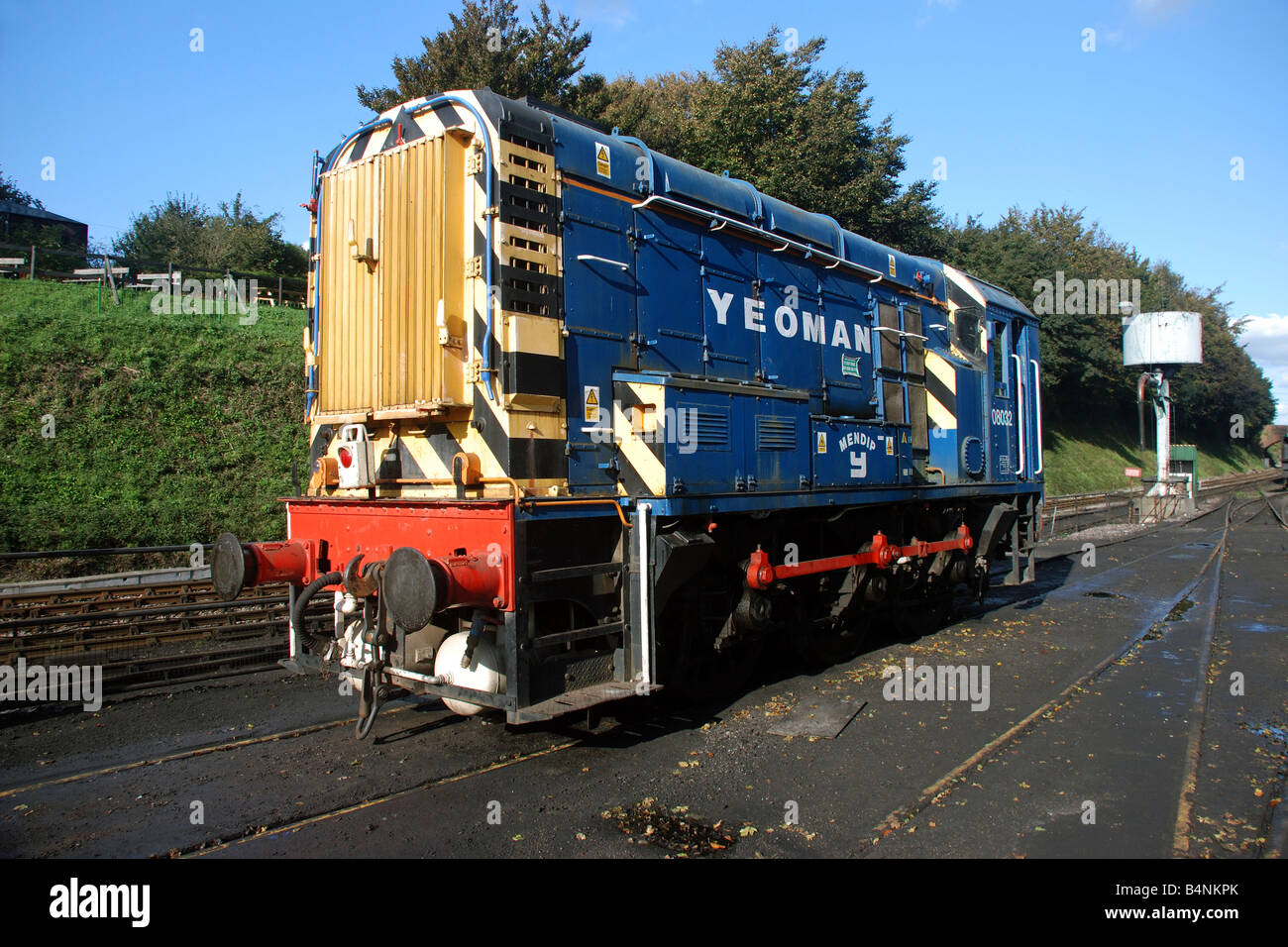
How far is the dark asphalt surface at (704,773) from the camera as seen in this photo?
13.7 ft

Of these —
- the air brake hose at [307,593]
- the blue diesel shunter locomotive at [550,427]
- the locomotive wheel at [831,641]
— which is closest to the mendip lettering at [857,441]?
the blue diesel shunter locomotive at [550,427]

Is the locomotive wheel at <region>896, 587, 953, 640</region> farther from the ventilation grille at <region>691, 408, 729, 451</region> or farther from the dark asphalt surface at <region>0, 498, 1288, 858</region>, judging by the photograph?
the ventilation grille at <region>691, 408, 729, 451</region>

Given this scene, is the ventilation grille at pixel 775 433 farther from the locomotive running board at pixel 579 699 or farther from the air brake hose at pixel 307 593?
the air brake hose at pixel 307 593

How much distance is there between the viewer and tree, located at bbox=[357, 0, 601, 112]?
82.9ft

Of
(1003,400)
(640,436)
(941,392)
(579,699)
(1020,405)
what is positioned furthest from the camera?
(1020,405)

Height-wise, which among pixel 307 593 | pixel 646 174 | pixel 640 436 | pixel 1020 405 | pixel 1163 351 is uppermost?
pixel 1163 351

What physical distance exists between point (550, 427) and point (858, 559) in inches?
153

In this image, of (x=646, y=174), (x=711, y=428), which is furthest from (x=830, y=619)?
(x=646, y=174)

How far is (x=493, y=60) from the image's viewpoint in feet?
83.8

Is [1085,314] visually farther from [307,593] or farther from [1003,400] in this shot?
[307,593]

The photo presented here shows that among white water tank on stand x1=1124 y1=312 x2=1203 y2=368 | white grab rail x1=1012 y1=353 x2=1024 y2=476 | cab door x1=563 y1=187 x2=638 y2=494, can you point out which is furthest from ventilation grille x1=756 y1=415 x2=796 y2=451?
white water tank on stand x1=1124 y1=312 x2=1203 y2=368

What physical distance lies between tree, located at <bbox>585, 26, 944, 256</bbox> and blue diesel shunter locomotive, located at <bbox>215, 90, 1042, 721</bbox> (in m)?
20.1

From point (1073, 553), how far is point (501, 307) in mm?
17537
